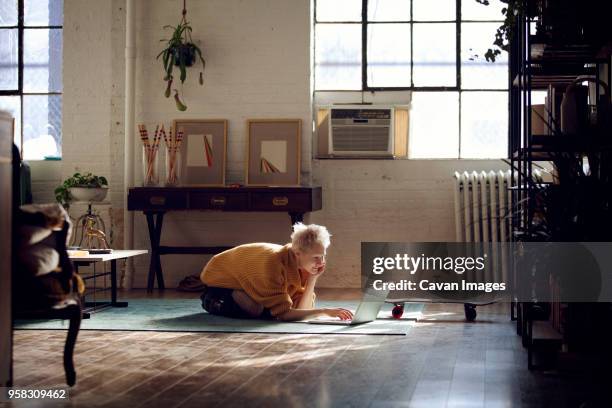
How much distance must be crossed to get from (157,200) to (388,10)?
2600 millimetres

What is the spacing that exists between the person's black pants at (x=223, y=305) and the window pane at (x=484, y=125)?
2.95 metres

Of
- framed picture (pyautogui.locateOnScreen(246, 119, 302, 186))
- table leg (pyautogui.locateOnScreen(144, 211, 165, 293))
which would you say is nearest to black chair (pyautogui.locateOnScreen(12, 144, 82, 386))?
table leg (pyautogui.locateOnScreen(144, 211, 165, 293))

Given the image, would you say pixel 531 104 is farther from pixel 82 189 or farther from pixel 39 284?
pixel 82 189

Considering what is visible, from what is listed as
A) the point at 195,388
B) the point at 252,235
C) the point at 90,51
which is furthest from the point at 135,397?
the point at 90,51

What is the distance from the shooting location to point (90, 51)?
320 inches

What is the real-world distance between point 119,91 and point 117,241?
1.30m

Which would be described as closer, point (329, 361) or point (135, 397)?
point (135, 397)

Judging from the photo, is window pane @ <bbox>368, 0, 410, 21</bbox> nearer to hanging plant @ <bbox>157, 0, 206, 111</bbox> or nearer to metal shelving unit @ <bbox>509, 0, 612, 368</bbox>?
hanging plant @ <bbox>157, 0, 206, 111</bbox>

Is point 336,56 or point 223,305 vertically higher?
point 336,56

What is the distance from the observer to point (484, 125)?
7984 mm

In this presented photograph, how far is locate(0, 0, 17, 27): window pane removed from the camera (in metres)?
8.44

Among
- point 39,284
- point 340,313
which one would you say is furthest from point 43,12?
point 39,284

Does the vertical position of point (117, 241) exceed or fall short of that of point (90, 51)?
it falls short

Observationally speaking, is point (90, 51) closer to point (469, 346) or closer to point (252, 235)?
point (252, 235)
